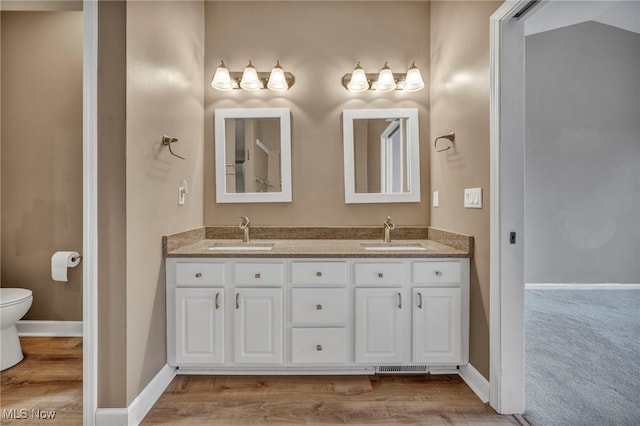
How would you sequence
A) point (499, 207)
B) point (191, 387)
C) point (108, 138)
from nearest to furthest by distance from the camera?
point (108, 138)
point (499, 207)
point (191, 387)

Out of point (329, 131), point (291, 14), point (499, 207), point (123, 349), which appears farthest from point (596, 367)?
point (291, 14)

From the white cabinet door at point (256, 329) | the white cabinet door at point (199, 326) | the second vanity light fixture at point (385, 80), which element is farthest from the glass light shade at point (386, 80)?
the white cabinet door at point (199, 326)

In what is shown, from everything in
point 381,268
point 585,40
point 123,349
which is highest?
point 585,40

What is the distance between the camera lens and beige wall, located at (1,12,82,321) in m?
2.42

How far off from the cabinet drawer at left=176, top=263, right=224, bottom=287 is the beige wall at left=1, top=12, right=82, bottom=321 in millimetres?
1260

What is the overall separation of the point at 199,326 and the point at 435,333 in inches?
55.0

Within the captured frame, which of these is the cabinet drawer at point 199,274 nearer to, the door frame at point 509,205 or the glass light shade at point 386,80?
the door frame at point 509,205

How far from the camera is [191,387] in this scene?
5.86ft

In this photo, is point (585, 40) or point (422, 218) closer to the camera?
point (422, 218)

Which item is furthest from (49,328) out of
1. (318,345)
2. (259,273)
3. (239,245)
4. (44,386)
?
(318,345)

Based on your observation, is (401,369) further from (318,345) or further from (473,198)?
(473,198)

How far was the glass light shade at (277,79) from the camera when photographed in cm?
232

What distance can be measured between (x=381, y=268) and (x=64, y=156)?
8.41ft

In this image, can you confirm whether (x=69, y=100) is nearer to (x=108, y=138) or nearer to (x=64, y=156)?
(x=64, y=156)
